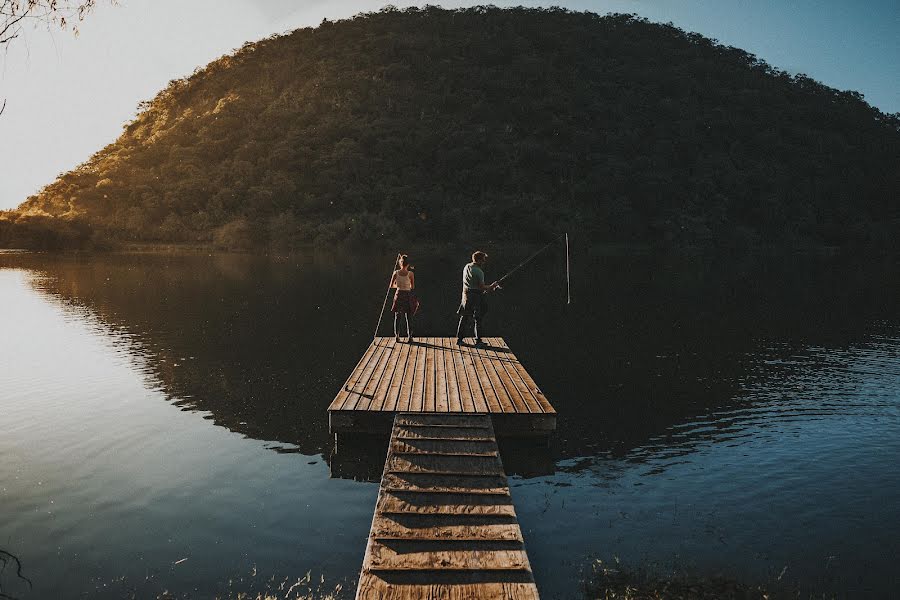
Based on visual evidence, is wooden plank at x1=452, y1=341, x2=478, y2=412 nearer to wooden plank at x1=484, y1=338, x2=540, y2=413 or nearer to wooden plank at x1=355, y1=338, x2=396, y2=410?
wooden plank at x1=484, y1=338, x2=540, y2=413

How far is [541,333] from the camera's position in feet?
78.4

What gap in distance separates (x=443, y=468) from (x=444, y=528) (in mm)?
1766

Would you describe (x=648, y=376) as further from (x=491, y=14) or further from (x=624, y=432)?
(x=491, y=14)


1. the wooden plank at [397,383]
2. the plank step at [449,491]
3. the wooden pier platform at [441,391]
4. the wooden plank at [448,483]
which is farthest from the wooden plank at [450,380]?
the plank step at [449,491]

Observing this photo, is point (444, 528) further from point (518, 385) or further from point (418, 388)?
point (518, 385)

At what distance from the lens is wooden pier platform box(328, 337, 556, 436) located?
10.5 metres

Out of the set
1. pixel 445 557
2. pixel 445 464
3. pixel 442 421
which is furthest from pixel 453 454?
pixel 445 557

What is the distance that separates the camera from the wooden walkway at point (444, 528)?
17.7ft

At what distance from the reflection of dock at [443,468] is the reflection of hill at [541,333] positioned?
1.19 meters

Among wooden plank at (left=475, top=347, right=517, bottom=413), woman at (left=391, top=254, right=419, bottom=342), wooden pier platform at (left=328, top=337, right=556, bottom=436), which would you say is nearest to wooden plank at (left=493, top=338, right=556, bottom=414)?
wooden pier platform at (left=328, top=337, right=556, bottom=436)

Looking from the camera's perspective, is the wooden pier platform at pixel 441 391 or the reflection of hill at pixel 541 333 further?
the reflection of hill at pixel 541 333

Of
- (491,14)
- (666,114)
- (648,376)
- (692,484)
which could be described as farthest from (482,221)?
(491,14)

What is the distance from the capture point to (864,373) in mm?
17500

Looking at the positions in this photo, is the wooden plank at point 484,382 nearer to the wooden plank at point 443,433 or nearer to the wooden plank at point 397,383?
the wooden plank at point 443,433
